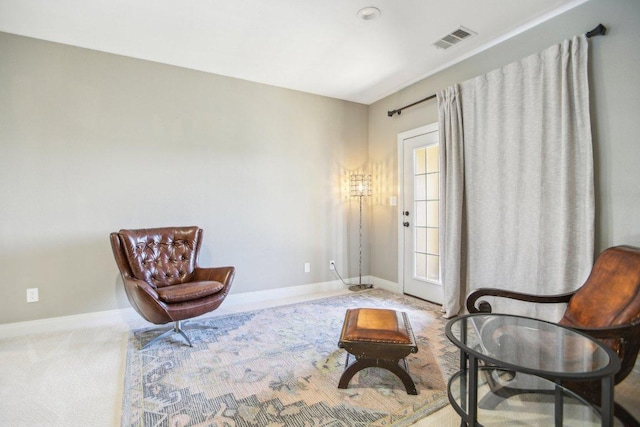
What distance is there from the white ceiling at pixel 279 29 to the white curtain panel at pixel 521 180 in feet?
1.49

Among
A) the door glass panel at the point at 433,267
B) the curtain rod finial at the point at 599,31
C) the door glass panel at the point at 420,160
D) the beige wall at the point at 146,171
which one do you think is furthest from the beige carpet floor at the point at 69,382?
the door glass panel at the point at 420,160

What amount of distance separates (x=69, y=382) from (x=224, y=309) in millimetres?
1633

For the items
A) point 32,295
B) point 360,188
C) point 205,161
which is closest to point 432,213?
point 360,188

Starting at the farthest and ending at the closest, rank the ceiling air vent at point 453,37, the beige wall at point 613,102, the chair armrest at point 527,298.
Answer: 1. the ceiling air vent at point 453,37
2. the beige wall at point 613,102
3. the chair armrest at point 527,298

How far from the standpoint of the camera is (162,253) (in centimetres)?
307

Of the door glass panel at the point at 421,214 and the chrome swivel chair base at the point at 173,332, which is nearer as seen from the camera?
the chrome swivel chair base at the point at 173,332

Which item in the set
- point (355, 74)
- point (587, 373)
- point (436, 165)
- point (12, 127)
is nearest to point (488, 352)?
point (587, 373)

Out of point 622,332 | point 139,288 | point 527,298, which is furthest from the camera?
point 139,288

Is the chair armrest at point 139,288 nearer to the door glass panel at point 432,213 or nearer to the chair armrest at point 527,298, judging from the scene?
the chair armrest at point 527,298

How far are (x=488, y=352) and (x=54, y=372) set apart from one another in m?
2.82

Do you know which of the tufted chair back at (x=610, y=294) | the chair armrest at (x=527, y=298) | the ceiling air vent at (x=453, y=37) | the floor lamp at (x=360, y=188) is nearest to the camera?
the tufted chair back at (x=610, y=294)

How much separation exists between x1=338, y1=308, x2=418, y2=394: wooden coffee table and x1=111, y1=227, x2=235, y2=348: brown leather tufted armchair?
1393 mm

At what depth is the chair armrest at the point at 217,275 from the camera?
9.68 feet

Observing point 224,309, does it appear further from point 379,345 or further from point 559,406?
point 559,406
